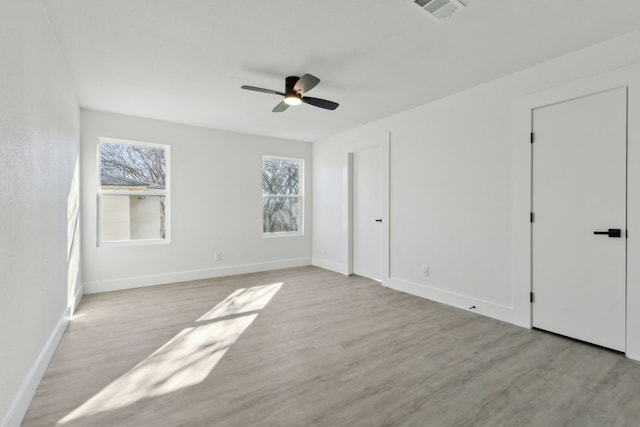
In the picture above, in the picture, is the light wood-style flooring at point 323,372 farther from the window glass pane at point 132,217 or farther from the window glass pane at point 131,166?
the window glass pane at point 131,166

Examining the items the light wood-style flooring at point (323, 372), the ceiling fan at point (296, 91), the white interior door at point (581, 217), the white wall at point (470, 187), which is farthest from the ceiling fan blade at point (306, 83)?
the light wood-style flooring at point (323, 372)

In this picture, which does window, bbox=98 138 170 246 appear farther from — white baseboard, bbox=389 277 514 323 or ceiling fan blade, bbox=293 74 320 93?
white baseboard, bbox=389 277 514 323

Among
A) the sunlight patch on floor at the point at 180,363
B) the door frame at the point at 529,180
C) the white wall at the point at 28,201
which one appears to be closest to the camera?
the white wall at the point at 28,201

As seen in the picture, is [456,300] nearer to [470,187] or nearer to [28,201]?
[470,187]

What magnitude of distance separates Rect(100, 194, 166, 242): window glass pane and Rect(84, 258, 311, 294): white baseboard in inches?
23.8

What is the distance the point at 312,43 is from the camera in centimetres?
248

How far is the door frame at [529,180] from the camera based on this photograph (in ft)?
7.59

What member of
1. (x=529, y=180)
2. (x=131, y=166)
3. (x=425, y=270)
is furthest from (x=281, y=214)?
(x=529, y=180)

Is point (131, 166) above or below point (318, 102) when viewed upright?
below

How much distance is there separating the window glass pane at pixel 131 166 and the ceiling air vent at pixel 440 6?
165 inches

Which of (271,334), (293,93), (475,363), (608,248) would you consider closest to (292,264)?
(271,334)

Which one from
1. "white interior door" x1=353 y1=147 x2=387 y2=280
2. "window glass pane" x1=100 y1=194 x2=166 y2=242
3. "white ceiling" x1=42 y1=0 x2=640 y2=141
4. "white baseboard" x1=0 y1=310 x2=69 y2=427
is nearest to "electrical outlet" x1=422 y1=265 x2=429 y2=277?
"white interior door" x1=353 y1=147 x2=387 y2=280

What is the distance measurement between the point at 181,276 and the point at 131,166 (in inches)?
72.3

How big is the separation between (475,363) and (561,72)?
8.66 feet
